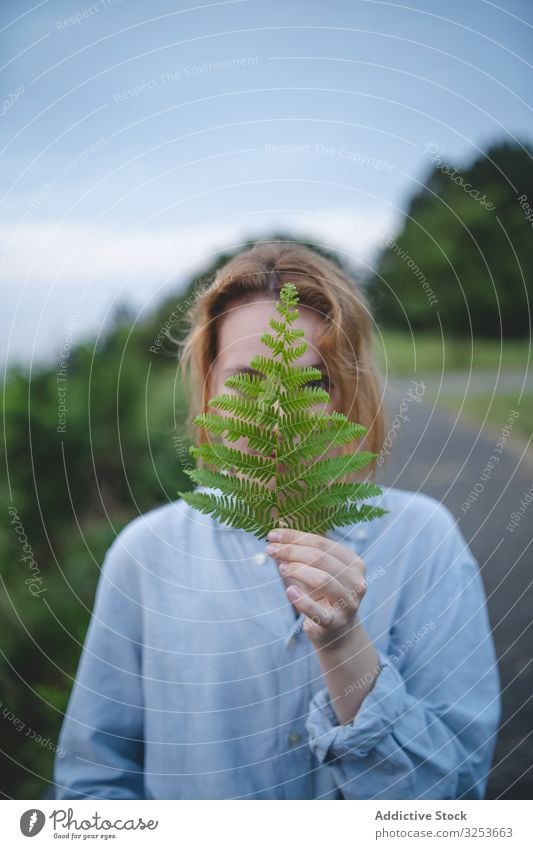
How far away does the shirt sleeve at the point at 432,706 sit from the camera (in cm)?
Result: 87

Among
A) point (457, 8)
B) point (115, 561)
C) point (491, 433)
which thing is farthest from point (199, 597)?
point (457, 8)

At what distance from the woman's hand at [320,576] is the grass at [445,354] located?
429mm

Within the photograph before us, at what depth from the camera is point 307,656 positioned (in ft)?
3.06

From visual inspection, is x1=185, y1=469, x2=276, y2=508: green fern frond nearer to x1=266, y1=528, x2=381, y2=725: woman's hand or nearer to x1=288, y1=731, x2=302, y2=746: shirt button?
x1=266, y1=528, x2=381, y2=725: woman's hand

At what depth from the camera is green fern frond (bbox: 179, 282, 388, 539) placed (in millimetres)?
711

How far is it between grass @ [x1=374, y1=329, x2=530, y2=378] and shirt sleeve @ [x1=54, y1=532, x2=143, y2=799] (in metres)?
0.52

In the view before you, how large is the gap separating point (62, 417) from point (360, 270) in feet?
2.58

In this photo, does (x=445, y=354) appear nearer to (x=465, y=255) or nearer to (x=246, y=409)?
(x=465, y=255)

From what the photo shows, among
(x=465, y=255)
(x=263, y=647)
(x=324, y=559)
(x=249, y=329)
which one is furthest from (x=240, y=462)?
(x=465, y=255)

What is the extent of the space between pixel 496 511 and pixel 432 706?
0.47 meters

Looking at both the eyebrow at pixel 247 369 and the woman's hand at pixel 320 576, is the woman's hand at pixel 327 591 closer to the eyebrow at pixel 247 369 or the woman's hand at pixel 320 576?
the woman's hand at pixel 320 576

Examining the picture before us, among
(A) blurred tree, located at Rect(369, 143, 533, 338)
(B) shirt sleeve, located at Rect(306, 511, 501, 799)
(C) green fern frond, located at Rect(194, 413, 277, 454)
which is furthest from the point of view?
(A) blurred tree, located at Rect(369, 143, 533, 338)

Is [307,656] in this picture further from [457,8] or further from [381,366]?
[457,8]

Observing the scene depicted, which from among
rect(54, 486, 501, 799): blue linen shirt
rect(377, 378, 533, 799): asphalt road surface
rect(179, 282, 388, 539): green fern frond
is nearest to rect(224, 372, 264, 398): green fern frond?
rect(179, 282, 388, 539): green fern frond
